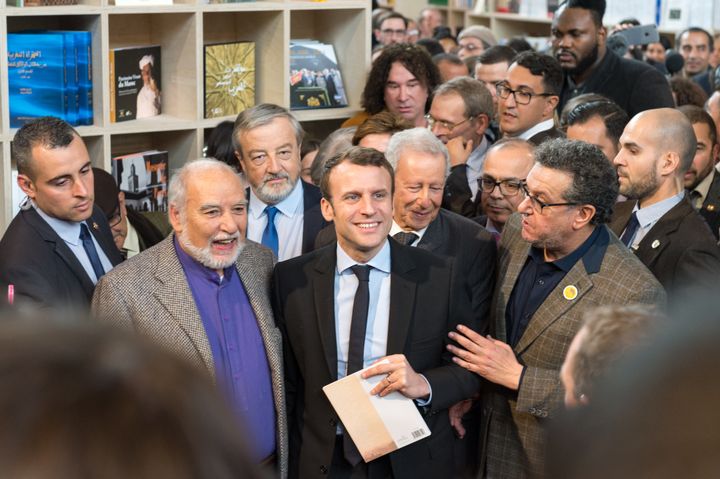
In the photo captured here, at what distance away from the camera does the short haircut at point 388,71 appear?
533 cm

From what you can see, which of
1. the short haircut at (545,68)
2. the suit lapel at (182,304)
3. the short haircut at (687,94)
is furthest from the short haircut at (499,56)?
the suit lapel at (182,304)

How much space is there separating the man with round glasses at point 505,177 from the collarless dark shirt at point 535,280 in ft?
2.20

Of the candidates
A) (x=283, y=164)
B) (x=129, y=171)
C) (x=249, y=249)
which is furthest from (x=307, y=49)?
(x=249, y=249)

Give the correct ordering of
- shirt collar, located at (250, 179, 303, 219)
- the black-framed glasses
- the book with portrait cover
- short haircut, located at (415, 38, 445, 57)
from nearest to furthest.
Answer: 1. the black-framed glasses
2. shirt collar, located at (250, 179, 303, 219)
3. the book with portrait cover
4. short haircut, located at (415, 38, 445, 57)

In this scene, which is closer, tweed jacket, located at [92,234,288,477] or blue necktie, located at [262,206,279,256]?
tweed jacket, located at [92,234,288,477]

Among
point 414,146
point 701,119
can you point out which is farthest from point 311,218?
point 701,119

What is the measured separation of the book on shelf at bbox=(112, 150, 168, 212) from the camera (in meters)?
4.70

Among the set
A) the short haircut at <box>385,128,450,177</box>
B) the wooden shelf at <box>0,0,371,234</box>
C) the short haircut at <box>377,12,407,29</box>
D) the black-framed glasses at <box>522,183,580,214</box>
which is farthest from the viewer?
the short haircut at <box>377,12,407,29</box>

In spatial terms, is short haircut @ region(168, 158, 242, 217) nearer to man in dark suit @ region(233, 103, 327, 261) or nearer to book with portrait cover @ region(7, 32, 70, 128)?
man in dark suit @ region(233, 103, 327, 261)

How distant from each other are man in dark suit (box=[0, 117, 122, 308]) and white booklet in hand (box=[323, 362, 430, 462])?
0.83 metres

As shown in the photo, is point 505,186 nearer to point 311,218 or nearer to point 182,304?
point 311,218

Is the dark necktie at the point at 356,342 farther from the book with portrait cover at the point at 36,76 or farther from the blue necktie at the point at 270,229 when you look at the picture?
the book with portrait cover at the point at 36,76

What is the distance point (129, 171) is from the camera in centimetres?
473

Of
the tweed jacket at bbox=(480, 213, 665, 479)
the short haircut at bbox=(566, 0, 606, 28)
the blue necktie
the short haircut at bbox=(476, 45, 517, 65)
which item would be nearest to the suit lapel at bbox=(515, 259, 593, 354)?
the tweed jacket at bbox=(480, 213, 665, 479)
